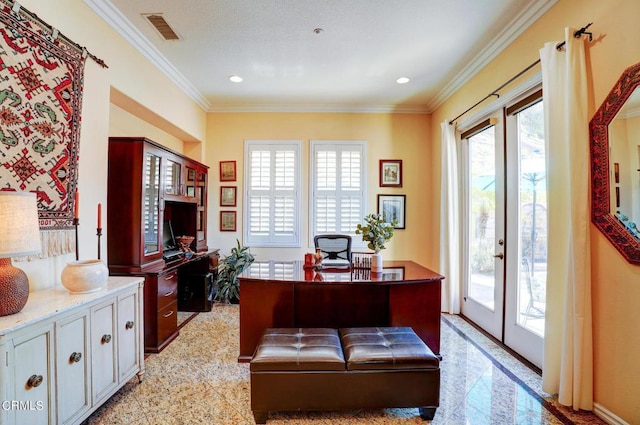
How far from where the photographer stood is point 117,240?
2807mm

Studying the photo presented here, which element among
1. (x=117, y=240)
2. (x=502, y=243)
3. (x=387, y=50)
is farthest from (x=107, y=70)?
(x=502, y=243)

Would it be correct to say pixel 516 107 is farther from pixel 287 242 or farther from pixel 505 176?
pixel 287 242

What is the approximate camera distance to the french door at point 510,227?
2.62m

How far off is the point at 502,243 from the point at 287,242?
297 cm

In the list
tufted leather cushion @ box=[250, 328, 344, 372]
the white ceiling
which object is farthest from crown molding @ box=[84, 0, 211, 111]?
tufted leather cushion @ box=[250, 328, 344, 372]

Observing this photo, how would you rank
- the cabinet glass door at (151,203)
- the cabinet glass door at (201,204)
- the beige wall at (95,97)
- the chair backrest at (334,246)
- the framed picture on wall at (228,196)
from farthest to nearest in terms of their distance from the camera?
the framed picture on wall at (228,196) → the cabinet glass door at (201,204) → the chair backrest at (334,246) → the cabinet glass door at (151,203) → the beige wall at (95,97)

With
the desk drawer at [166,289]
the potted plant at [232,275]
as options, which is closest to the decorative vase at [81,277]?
the desk drawer at [166,289]

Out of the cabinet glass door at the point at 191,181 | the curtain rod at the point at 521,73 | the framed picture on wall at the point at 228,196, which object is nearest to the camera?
the curtain rod at the point at 521,73

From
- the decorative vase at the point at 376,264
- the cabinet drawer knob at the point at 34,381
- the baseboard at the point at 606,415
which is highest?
the decorative vase at the point at 376,264

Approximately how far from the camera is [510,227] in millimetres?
2951

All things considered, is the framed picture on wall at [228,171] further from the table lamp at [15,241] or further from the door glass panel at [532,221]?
the door glass panel at [532,221]

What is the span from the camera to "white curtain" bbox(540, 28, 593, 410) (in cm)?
194

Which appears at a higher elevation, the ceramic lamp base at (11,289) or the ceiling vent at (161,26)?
the ceiling vent at (161,26)

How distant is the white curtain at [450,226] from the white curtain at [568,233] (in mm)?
1715
